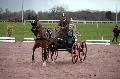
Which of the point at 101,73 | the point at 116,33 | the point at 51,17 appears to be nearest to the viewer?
the point at 101,73

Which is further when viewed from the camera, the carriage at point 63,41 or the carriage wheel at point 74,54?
the carriage wheel at point 74,54

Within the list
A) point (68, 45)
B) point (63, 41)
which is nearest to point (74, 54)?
point (68, 45)

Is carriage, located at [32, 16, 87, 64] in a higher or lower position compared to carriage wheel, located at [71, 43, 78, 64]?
higher

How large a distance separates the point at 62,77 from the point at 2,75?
1.93 meters

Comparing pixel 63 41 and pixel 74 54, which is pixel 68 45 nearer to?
pixel 63 41

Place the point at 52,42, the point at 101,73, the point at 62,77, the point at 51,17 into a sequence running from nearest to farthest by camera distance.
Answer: the point at 62,77 → the point at 101,73 → the point at 52,42 → the point at 51,17

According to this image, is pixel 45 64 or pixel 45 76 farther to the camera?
pixel 45 64

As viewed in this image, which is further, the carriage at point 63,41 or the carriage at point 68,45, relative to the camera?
the carriage at point 68,45

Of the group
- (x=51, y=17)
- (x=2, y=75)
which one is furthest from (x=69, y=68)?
(x=51, y=17)

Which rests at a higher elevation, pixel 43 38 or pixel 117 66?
pixel 43 38

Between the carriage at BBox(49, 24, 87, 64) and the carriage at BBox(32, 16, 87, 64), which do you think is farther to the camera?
the carriage at BBox(49, 24, 87, 64)

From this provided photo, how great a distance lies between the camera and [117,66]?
1566cm

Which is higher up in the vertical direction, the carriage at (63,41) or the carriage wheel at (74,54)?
the carriage at (63,41)

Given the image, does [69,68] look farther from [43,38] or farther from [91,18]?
[91,18]
